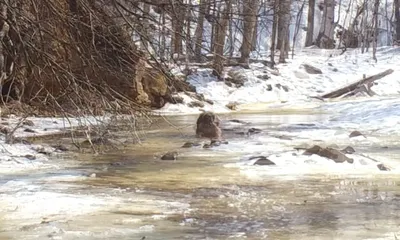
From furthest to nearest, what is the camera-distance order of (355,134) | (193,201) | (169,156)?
(355,134)
(169,156)
(193,201)

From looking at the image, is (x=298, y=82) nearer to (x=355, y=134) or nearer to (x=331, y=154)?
(x=355, y=134)

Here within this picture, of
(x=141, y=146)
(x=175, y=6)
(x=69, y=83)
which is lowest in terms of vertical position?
(x=141, y=146)

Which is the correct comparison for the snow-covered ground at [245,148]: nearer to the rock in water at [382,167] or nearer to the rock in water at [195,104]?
the rock in water at [382,167]

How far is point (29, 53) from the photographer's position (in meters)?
5.59

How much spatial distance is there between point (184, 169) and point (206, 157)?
4.32 feet

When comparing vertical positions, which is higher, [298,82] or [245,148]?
[298,82]

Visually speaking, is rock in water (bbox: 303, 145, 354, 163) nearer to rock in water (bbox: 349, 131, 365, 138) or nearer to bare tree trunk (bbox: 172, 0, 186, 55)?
rock in water (bbox: 349, 131, 365, 138)

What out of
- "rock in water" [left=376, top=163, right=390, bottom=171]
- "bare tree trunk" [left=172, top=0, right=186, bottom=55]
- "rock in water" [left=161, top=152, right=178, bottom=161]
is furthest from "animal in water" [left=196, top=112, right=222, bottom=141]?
"bare tree trunk" [left=172, top=0, right=186, bottom=55]

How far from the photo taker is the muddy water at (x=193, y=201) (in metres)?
6.07

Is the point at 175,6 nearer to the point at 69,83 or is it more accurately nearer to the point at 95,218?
the point at 69,83

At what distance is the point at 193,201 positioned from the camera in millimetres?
7410

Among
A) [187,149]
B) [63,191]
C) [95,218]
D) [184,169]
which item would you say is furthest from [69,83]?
[187,149]

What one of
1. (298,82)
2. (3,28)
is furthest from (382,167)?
(298,82)

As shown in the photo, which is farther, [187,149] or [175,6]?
[187,149]
